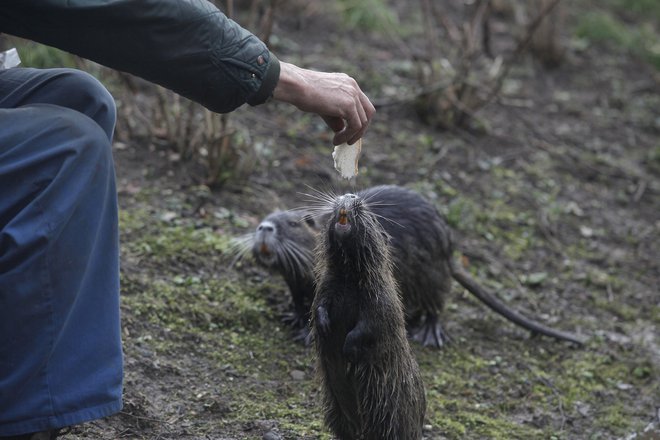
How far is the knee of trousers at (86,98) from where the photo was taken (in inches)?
103

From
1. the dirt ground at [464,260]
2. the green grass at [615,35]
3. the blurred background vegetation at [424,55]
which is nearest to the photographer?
the dirt ground at [464,260]

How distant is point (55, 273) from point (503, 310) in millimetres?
2870

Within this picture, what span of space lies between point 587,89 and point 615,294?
374 cm

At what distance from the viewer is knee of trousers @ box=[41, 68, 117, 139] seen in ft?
8.56

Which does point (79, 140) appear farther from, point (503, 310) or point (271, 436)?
point (503, 310)

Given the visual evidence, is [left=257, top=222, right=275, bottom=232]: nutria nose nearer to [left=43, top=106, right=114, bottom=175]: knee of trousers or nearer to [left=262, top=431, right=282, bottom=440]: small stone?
[left=262, top=431, right=282, bottom=440]: small stone

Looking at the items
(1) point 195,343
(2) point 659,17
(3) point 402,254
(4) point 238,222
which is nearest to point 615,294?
→ (3) point 402,254

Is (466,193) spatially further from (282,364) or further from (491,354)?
(282,364)

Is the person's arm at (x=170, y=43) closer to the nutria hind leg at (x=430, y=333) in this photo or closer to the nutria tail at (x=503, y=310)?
the nutria hind leg at (x=430, y=333)

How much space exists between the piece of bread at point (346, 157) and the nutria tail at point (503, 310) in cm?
164

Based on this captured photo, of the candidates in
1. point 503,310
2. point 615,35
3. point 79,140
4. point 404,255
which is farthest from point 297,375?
point 615,35

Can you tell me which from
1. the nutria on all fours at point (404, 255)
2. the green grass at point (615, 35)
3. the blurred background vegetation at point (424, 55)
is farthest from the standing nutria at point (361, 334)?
the green grass at point (615, 35)

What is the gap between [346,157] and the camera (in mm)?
3072

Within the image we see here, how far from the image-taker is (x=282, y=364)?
405cm
